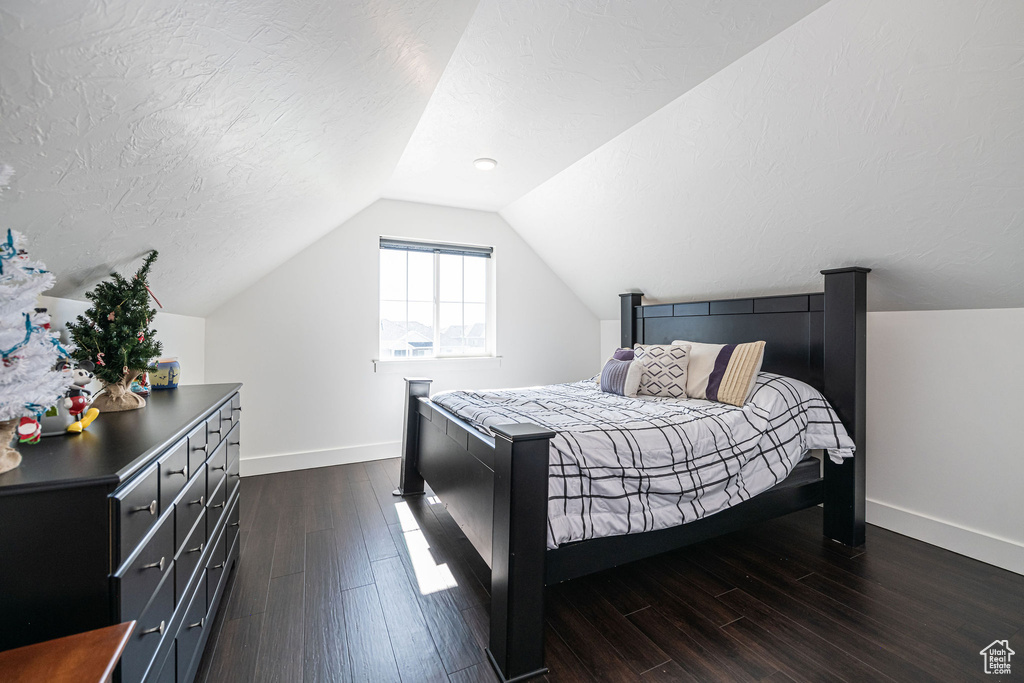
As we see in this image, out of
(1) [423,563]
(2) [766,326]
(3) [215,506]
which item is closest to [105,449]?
(3) [215,506]

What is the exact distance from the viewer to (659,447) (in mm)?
2051

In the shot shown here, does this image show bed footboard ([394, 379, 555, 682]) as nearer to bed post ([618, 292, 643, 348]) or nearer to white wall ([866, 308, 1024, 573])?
white wall ([866, 308, 1024, 573])

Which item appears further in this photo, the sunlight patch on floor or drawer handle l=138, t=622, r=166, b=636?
the sunlight patch on floor

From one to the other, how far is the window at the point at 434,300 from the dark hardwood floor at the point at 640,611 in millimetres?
1959

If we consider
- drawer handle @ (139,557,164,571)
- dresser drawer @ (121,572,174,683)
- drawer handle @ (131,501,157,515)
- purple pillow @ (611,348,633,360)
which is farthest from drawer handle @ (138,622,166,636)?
purple pillow @ (611,348,633,360)

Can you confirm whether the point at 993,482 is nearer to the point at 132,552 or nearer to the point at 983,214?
the point at 983,214

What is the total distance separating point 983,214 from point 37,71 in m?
3.06

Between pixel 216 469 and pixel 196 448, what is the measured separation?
364 mm

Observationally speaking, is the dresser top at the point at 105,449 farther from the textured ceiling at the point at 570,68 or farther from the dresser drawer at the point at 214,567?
the textured ceiling at the point at 570,68

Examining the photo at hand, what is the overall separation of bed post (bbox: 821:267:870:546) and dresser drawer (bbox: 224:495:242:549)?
3.12m

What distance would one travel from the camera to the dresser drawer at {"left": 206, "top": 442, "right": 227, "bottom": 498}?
5.43 ft

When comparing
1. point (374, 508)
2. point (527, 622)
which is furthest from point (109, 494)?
point (374, 508)

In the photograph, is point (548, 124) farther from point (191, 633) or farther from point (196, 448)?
point (191, 633)
